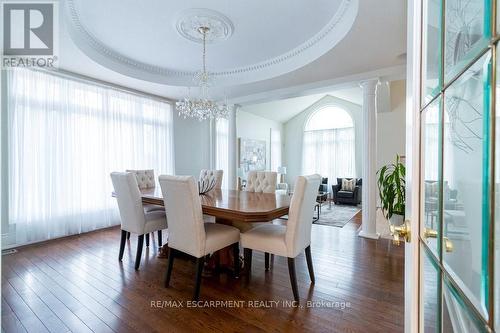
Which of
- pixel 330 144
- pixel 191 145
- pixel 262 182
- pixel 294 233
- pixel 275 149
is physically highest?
pixel 330 144

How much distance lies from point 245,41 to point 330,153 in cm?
609

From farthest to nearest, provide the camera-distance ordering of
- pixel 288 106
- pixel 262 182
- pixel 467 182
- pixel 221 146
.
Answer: pixel 288 106
pixel 221 146
pixel 262 182
pixel 467 182

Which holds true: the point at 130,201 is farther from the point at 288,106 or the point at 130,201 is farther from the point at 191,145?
the point at 288,106

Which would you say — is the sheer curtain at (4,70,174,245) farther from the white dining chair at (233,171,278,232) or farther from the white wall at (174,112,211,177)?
the white dining chair at (233,171,278,232)

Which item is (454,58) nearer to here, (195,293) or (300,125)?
(195,293)

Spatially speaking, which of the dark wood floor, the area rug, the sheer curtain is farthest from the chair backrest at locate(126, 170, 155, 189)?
the area rug

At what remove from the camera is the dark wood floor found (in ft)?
5.58

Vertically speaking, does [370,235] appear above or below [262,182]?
below

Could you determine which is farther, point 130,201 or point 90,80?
point 90,80

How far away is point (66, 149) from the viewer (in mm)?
3562

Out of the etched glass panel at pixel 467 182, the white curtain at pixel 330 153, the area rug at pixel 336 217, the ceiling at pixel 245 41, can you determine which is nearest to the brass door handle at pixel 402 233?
the etched glass panel at pixel 467 182

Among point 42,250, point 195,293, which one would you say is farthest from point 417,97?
point 42,250

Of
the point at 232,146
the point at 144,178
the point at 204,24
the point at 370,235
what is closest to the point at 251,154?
the point at 232,146

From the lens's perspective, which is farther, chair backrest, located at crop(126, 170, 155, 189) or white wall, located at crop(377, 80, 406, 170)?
white wall, located at crop(377, 80, 406, 170)
